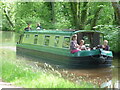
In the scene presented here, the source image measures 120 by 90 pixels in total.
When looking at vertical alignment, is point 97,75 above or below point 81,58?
below

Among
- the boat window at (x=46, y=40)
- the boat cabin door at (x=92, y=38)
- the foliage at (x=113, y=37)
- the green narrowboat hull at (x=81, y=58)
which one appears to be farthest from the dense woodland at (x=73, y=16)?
the boat window at (x=46, y=40)

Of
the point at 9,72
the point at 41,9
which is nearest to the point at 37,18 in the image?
the point at 41,9

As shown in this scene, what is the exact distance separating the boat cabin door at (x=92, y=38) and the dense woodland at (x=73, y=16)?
4.83ft

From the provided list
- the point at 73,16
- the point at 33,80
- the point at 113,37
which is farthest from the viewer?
the point at 73,16

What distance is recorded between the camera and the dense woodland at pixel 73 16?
56.0 ft

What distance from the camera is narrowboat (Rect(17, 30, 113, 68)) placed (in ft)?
42.5

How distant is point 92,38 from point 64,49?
200cm

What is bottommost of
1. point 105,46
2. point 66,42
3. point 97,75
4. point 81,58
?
point 97,75

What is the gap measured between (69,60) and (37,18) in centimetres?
1674

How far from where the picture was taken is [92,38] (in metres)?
14.8

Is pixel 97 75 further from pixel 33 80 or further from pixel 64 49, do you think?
pixel 33 80

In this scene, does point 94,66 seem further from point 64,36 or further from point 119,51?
point 119,51

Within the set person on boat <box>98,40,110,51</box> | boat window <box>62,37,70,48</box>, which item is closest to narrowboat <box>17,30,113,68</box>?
boat window <box>62,37,70,48</box>

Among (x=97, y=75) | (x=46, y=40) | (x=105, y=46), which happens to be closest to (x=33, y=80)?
(x=97, y=75)
